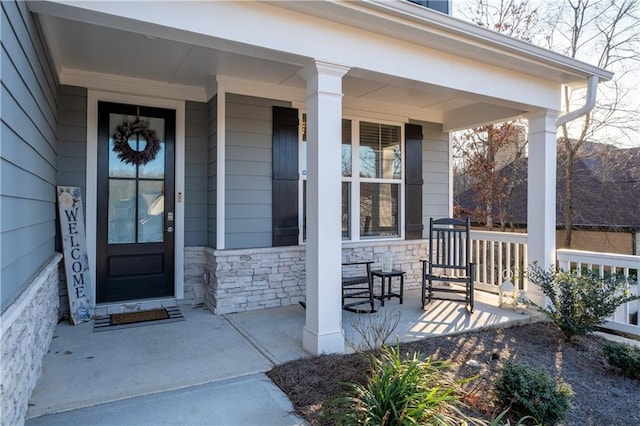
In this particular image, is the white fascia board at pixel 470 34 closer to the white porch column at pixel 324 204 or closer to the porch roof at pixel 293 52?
the porch roof at pixel 293 52

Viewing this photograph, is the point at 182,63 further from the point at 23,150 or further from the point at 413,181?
the point at 413,181

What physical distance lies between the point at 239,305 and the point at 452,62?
3.37 meters

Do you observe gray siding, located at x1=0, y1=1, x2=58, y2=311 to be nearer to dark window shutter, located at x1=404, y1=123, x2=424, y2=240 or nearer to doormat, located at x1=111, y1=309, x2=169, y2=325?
doormat, located at x1=111, y1=309, x2=169, y2=325

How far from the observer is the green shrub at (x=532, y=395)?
7.18 feet

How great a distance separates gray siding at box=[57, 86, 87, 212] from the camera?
4113 mm

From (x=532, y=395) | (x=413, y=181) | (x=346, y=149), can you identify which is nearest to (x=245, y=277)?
(x=346, y=149)

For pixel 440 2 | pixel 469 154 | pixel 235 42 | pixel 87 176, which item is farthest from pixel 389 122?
pixel 469 154

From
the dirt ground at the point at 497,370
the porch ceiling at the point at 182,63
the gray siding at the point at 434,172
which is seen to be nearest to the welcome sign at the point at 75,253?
the porch ceiling at the point at 182,63

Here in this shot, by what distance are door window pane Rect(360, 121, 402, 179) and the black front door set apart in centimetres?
247

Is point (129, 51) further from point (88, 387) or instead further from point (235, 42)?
point (88, 387)

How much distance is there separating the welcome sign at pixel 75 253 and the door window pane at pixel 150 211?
584 mm

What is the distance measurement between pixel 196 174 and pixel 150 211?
678 millimetres

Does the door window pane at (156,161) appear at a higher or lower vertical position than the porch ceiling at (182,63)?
lower

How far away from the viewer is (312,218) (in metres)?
3.18
